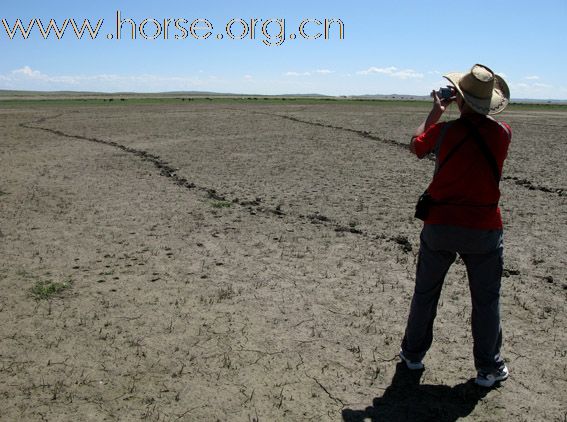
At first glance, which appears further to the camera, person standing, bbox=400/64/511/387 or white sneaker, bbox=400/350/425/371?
white sneaker, bbox=400/350/425/371

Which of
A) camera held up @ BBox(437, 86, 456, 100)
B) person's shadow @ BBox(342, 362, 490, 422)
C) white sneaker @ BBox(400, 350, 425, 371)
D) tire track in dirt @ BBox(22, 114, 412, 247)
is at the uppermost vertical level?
camera held up @ BBox(437, 86, 456, 100)

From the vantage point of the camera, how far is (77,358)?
165 inches

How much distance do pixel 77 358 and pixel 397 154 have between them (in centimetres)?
1270

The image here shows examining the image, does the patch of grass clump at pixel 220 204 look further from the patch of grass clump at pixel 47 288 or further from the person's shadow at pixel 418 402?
the person's shadow at pixel 418 402

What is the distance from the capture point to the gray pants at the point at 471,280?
3.51 meters

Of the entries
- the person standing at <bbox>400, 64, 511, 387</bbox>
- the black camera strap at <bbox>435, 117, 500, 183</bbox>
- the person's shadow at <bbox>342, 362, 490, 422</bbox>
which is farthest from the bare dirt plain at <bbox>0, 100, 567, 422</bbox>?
the black camera strap at <bbox>435, 117, 500, 183</bbox>

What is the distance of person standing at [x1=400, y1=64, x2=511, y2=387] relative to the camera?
342 centimetres

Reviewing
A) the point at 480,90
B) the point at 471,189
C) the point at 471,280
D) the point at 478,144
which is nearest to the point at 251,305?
the point at 471,280

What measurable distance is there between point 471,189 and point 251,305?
252 cm

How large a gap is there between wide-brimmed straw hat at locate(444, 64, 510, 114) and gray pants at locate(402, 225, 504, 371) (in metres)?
0.78

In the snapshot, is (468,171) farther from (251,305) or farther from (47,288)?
(47,288)

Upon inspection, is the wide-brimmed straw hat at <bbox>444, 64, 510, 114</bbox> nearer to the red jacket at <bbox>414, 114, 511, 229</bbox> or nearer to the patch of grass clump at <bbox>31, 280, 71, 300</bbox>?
the red jacket at <bbox>414, 114, 511, 229</bbox>

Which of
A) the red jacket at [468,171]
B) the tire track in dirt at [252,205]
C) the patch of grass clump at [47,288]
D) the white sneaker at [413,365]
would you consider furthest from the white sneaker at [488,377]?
the patch of grass clump at [47,288]

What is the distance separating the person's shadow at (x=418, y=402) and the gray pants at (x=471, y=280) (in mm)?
205
